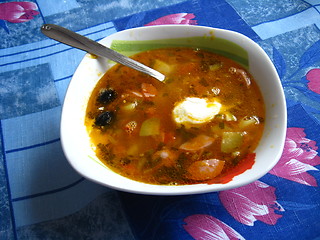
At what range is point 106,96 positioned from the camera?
1.95 metres

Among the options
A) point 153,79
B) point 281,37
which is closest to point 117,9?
point 153,79

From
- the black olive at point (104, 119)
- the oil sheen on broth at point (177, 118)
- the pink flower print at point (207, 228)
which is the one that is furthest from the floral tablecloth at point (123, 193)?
the black olive at point (104, 119)

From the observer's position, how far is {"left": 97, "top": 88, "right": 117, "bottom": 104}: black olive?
194 centimetres

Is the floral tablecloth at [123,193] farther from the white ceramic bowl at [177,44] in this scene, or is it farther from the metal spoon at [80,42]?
the metal spoon at [80,42]

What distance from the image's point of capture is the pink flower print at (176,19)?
2.56 m

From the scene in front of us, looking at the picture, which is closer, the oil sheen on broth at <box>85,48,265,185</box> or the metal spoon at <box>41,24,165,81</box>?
the oil sheen on broth at <box>85,48,265,185</box>

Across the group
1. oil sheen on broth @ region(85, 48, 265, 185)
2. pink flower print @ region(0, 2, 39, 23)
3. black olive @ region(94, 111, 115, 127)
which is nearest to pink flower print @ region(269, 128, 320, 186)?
oil sheen on broth @ region(85, 48, 265, 185)

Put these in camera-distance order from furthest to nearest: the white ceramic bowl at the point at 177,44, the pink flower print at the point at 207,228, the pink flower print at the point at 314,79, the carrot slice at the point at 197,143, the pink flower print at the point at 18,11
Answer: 1. the pink flower print at the point at 18,11
2. the pink flower print at the point at 314,79
3. the carrot slice at the point at 197,143
4. the pink flower print at the point at 207,228
5. the white ceramic bowl at the point at 177,44

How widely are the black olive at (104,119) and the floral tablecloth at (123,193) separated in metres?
0.29

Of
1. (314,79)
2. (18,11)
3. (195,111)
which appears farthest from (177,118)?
(18,11)

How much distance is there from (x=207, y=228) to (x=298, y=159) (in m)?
0.63

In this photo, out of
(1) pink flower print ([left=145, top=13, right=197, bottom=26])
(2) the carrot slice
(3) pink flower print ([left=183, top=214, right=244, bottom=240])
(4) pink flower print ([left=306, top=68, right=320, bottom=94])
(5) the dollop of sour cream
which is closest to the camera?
(3) pink flower print ([left=183, top=214, right=244, bottom=240])

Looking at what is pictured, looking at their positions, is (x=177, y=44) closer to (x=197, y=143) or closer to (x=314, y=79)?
(x=197, y=143)

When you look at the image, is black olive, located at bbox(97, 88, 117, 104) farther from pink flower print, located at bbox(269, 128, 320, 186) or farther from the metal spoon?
pink flower print, located at bbox(269, 128, 320, 186)
